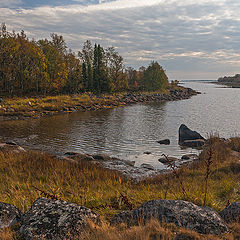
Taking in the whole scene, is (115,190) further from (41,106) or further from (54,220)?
(41,106)

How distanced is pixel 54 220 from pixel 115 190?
298 centimetres

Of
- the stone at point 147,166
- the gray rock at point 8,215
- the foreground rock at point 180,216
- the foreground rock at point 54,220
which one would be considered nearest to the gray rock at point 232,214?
the foreground rock at point 180,216

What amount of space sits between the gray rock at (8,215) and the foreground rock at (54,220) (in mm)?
301

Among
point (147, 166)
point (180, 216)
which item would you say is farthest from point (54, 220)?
point (147, 166)

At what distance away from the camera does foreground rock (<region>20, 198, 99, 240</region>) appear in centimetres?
324

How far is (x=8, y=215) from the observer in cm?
380

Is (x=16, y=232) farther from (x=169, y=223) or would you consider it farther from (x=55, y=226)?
(x=169, y=223)

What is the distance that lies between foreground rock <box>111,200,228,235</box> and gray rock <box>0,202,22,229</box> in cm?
178

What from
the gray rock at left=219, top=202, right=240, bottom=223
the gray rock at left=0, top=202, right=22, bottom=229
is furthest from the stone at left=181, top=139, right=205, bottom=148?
the gray rock at left=0, top=202, right=22, bottom=229

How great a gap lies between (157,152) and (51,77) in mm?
39978

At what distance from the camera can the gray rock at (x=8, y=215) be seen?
12.0ft

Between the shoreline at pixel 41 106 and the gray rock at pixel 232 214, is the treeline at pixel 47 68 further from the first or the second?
the gray rock at pixel 232 214

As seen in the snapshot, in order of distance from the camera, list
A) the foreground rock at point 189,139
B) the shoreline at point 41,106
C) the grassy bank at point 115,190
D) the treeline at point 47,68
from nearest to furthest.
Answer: the grassy bank at point 115,190 < the foreground rock at point 189,139 < the shoreline at point 41,106 < the treeline at point 47,68

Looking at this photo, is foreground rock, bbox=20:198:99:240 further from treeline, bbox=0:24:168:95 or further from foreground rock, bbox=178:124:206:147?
treeline, bbox=0:24:168:95
